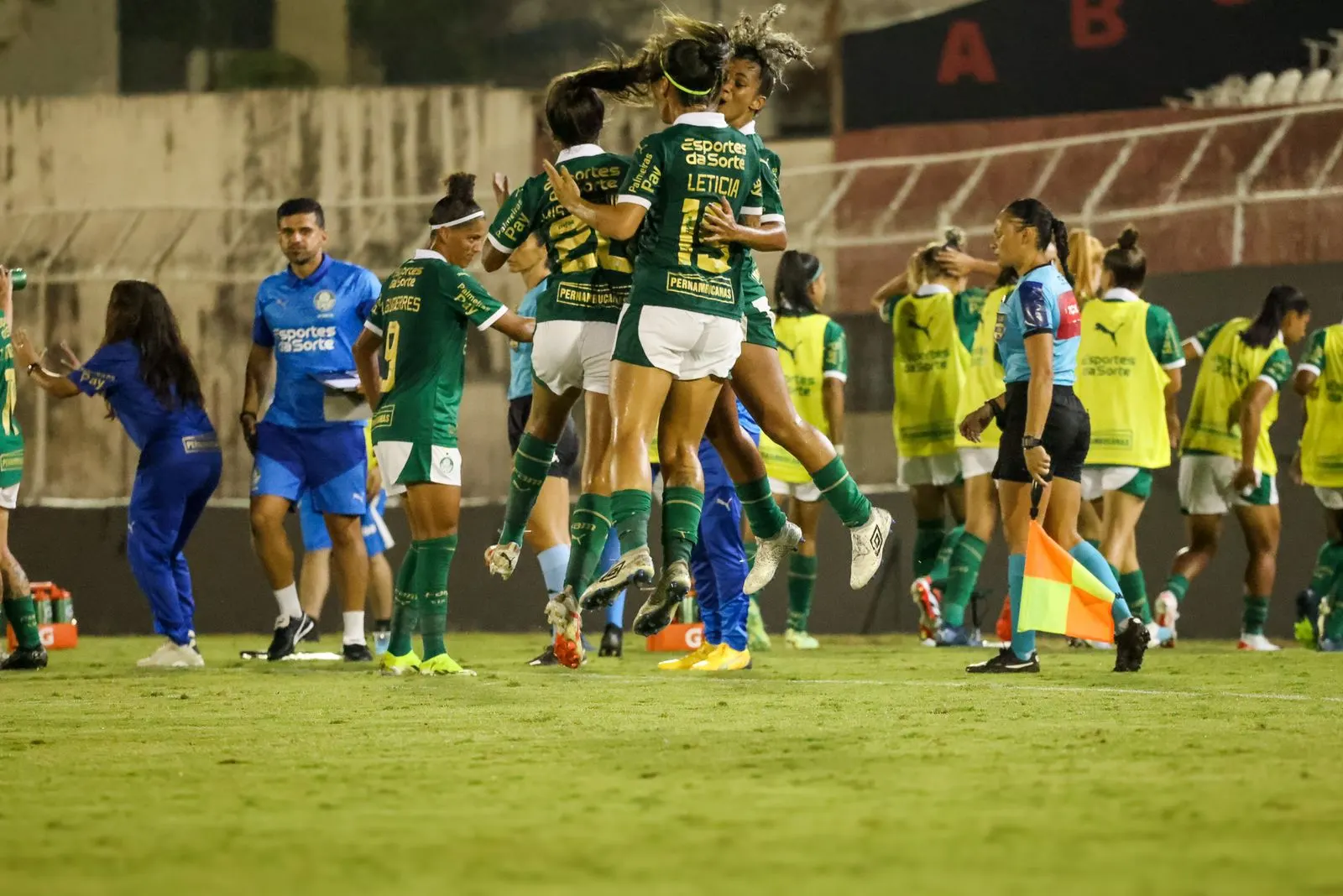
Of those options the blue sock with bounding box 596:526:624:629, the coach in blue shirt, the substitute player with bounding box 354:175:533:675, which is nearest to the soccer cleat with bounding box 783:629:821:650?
the blue sock with bounding box 596:526:624:629

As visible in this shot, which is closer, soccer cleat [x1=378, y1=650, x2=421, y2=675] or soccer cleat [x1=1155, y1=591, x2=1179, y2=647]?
soccer cleat [x1=378, y1=650, x2=421, y2=675]

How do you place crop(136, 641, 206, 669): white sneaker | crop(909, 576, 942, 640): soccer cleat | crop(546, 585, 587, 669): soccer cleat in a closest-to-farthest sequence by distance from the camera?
crop(546, 585, 587, 669): soccer cleat
crop(136, 641, 206, 669): white sneaker
crop(909, 576, 942, 640): soccer cleat

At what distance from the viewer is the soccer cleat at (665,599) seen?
553 centimetres

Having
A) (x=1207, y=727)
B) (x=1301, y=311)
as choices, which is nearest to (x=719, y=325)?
(x=1207, y=727)

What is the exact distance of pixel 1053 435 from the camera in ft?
22.9

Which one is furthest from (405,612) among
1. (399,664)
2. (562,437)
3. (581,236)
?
(581,236)

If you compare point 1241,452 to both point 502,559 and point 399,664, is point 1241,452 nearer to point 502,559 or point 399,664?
point 399,664

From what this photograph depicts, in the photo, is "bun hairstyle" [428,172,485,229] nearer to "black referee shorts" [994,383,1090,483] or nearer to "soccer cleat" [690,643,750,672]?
"soccer cleat" [690,643,750,672]

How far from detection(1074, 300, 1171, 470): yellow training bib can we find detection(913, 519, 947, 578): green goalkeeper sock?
4.78 feet

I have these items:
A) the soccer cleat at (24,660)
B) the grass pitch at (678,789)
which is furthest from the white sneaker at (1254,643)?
the soccer cleat at (24,660)

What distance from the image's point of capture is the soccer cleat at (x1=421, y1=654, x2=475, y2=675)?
7.30 metres

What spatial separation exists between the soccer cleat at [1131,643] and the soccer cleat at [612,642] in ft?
8.49

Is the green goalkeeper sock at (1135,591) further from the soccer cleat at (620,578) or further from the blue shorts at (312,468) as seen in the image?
the soccer cleat at (620,578)

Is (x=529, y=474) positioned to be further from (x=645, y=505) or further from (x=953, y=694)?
(x=953, y=694)
